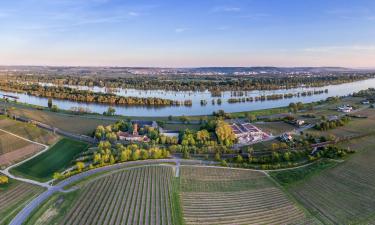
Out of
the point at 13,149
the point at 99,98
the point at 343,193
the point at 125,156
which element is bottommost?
the point at 343,193

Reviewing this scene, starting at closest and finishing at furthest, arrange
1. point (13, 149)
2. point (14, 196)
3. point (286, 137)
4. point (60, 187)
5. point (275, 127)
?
point (14, 196) → point (60, 187) → point (13, 149) → point (286, 137) → point (275, 127)

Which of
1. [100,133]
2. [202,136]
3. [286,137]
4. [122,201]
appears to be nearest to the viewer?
[122,201]

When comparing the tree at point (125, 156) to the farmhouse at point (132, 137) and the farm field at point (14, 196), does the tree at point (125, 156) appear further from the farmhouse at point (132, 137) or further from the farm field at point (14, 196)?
the farm field at point (14, 196)

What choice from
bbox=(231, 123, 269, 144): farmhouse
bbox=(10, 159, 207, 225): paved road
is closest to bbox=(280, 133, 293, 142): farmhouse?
bbox=(231, 123, 269, 144): farmhouse

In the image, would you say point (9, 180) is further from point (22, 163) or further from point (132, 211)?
point (132, 211)

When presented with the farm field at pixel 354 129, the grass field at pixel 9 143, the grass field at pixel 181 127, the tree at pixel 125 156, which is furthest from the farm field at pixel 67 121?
the farm field at pixel 354 129

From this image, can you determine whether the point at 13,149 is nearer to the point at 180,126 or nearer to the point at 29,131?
the point at 29,131

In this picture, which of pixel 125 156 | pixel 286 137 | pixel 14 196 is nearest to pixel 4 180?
pixel 14 196
